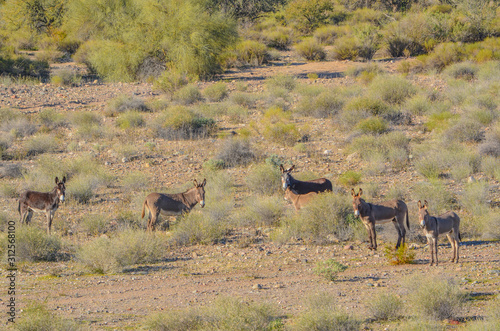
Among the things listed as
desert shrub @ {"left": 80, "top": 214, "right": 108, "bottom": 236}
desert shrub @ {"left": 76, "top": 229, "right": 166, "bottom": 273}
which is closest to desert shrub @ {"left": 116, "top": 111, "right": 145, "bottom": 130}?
desert shrub @ {"left": 80, "top": 214, "right": 108, "bottom": 236}

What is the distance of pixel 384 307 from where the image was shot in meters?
8.17

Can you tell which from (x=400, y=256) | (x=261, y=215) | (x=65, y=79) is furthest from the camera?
(x=65, y=79)

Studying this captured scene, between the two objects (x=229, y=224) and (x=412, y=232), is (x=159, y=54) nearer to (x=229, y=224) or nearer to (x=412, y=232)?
(x=229, y=224)

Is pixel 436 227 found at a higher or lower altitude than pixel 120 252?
higher

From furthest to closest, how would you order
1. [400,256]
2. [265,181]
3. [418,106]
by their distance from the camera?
[418,106], [265,181], [400,256]

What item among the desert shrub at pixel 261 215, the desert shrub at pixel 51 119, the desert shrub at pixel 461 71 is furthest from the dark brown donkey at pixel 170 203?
the desert shrub at pixel 461 71

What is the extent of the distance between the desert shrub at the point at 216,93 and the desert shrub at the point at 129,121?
5.30 metres

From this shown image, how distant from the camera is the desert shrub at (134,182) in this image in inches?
650

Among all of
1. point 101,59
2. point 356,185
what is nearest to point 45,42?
point 101,59

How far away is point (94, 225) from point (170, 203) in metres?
1.97

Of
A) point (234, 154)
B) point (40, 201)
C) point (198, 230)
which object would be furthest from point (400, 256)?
point (234, 154)

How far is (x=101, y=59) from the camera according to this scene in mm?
33531

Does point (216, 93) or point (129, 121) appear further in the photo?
point (216, 93)

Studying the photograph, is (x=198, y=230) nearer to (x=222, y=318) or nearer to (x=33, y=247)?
(x=33, y=247)
